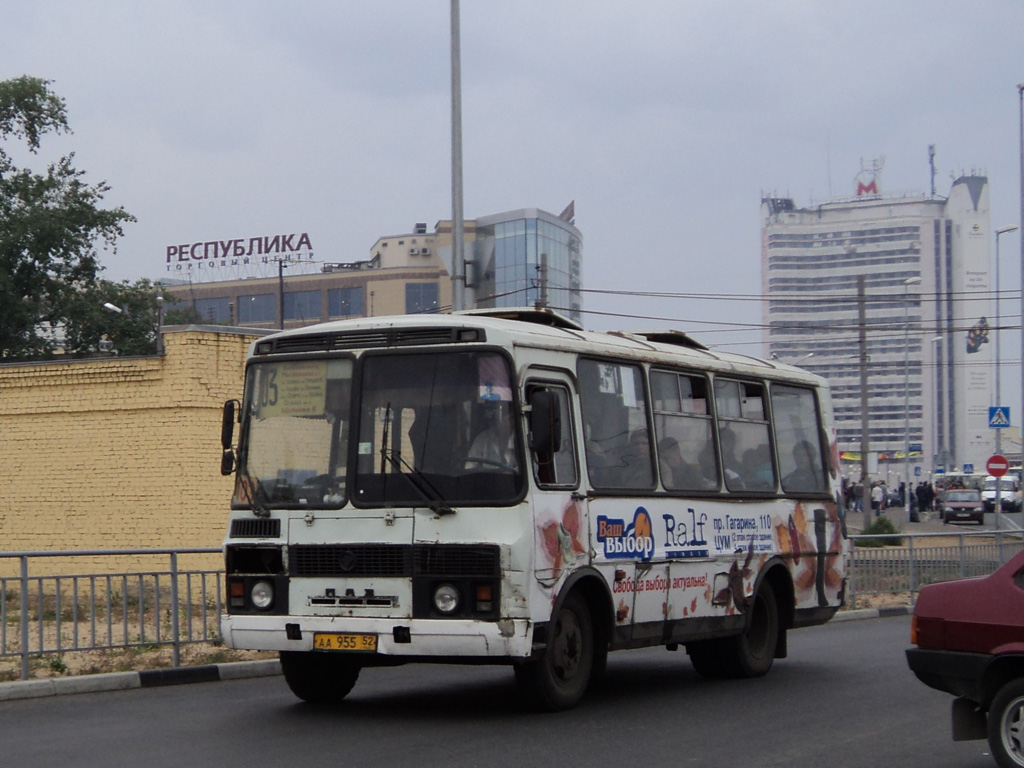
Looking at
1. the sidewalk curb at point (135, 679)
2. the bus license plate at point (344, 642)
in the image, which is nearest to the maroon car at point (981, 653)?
the bus license plate at point (344, 642)

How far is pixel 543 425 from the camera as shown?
33.1 feet

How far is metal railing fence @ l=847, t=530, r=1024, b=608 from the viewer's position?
2344 cm

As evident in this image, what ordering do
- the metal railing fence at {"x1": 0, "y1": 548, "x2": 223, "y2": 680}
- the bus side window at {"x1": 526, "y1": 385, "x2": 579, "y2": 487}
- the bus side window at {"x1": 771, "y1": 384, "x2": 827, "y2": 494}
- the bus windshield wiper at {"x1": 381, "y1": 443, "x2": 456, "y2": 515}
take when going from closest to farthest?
the bus windshield wiper at {"x1": 381, "y1": 443, "x2": 456, "y2": 515}
the bus side window at {"x1": 526, "y1": 385, "x2": 579, "y2": 487}
the metal railing fence at {"x1": 0, "y1": 548, "x2": 223, "y2": 680}
the bus side window at {"x1": 771, "y1": 384, "x2": 827, "y2": 494}

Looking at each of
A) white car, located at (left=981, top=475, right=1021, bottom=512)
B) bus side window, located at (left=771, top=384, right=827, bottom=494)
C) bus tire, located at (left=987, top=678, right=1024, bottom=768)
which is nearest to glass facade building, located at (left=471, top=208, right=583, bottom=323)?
white car, located at (left=981, top=475, right=1021, bottom=512)

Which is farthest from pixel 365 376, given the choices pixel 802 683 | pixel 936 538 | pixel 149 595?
pixel 936 538

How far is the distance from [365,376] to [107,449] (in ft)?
39.9

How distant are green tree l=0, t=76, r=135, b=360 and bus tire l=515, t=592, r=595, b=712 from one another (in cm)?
3798

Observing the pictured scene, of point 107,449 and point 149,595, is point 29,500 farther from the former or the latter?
point 149,595

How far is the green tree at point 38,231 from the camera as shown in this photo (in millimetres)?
→ 45312

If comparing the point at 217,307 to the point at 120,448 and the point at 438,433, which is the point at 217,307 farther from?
the point at 438,433

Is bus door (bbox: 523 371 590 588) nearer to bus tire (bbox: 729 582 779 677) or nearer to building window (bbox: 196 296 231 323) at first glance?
bus tire (bbox: 729 582 779 677)

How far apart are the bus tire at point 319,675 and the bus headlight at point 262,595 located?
0.69m

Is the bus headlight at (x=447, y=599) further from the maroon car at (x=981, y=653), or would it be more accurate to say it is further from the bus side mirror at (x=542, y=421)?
the maroon car at (x=981, y=653)

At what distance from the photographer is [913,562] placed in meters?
24.3
